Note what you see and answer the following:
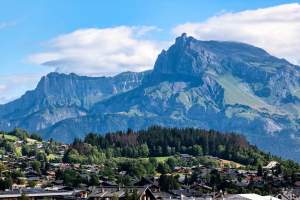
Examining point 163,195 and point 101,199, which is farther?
point 163,195

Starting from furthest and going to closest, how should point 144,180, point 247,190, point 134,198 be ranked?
point 144,180 → point 247,190 → point 134,198

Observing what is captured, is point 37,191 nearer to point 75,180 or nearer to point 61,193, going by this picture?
point 61,193

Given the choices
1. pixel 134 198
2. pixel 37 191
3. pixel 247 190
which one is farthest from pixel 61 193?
pixel 247 190

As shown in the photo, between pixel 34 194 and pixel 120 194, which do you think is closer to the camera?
pixel 120 194

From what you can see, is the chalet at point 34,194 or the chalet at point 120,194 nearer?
the chalet at point 120,194

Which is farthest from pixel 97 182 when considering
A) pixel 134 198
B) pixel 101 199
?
pixel 134 198

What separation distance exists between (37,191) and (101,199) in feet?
60.7

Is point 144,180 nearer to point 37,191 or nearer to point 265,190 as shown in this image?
point 265,190

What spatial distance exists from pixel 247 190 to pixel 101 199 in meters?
50.6

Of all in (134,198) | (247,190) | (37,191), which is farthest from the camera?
(247,190)

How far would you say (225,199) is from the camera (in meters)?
121

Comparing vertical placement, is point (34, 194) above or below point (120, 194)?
below

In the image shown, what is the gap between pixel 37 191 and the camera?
141 m

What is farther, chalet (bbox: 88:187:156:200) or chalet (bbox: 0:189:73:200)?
chalet (bbox: 0:189:73:200)
